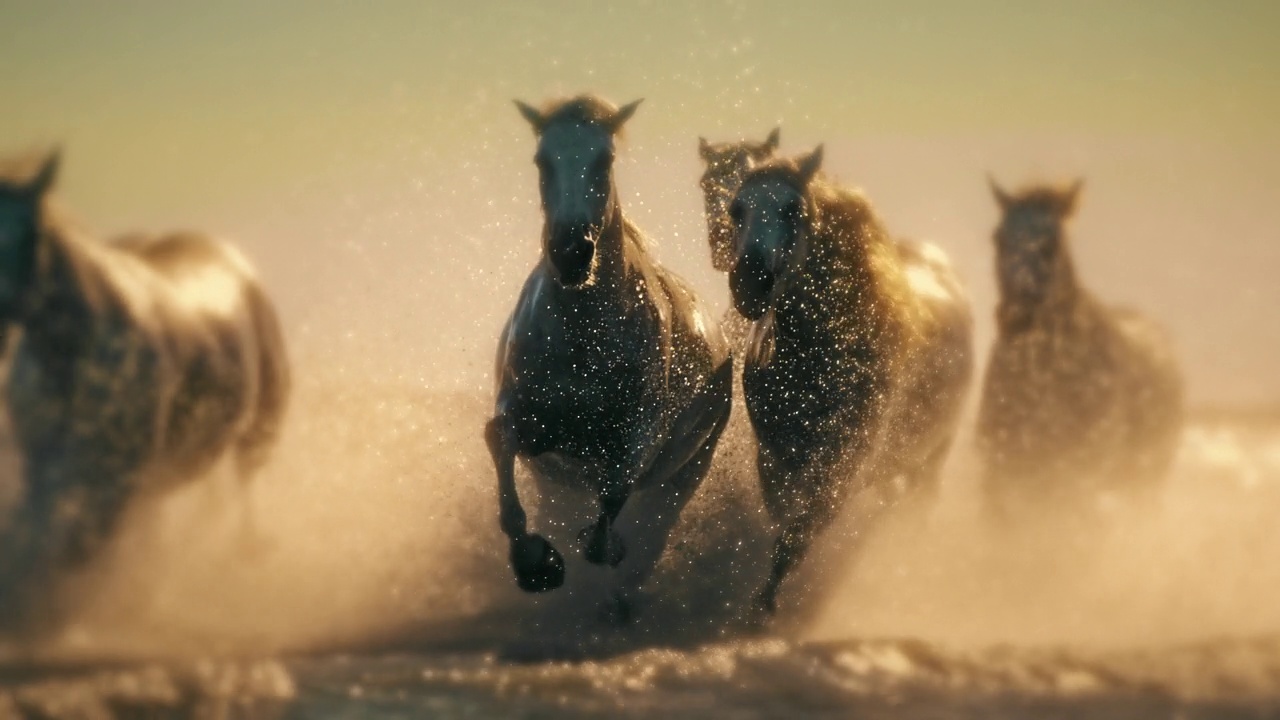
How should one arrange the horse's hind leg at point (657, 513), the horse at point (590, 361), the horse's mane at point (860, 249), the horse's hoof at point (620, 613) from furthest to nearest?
the horse's hind leg at point (657, 513)
the horse's hoof at point (620, 613)
the horse's mane at point (860, 249)
the horse at point (590, 361)

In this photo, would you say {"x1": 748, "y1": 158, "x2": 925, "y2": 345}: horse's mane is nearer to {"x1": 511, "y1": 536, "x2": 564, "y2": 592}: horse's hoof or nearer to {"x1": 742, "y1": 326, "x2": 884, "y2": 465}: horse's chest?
{"x1": 742, "y1": 326, "x2": 884, "y2": 465}: horse's chest

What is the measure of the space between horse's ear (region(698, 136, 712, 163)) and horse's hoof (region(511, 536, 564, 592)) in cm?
258

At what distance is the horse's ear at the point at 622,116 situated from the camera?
6.45 m

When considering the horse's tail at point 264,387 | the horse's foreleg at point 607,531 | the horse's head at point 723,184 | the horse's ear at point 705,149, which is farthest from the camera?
the horse's tail at point 264,387

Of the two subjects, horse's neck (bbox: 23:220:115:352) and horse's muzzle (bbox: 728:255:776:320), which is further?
horse's neck (bbox: 23:220:115:352)

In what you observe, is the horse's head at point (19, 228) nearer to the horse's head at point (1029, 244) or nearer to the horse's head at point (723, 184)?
the horse's head at point (723, 184)

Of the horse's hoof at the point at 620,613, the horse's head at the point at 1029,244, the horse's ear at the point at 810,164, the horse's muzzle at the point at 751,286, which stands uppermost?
the horse's head at the point at 1029,244

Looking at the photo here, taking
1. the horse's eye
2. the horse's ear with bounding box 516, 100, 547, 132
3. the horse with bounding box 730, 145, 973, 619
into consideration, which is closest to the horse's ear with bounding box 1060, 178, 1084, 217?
the horse with bounding box 730, 145, 973, 619

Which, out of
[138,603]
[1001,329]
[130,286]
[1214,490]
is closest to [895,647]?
[1001,329]

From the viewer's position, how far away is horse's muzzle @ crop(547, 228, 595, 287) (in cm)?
604

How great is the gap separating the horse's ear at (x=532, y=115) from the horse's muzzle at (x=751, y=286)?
1055 mm

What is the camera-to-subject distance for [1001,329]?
9.80 metres

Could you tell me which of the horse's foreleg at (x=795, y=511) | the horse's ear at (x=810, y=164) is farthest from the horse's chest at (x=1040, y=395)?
the horse's ear at (x=810, y=164)

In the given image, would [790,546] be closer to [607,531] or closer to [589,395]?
[607,531]
